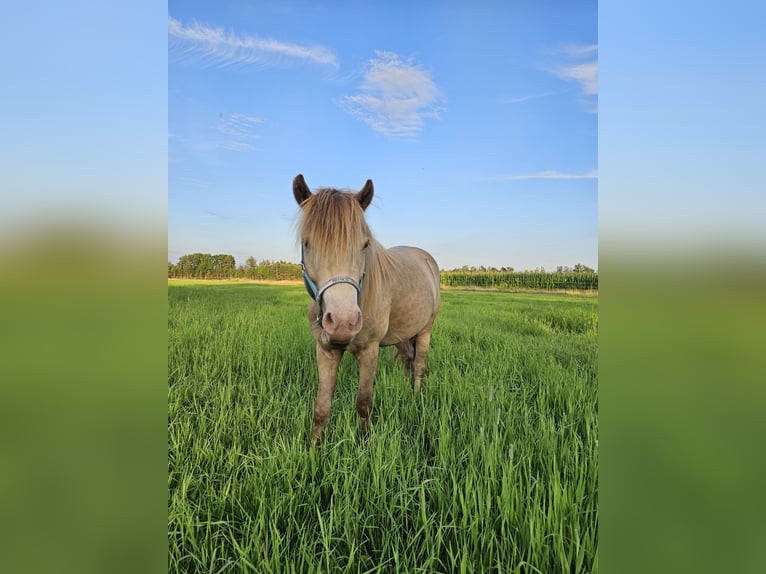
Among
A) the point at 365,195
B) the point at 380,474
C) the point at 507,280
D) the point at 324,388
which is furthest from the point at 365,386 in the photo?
the point at 507,280

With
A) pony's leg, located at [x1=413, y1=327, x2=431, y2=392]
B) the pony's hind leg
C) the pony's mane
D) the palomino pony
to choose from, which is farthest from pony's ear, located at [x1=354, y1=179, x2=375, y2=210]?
the pony's hind leg

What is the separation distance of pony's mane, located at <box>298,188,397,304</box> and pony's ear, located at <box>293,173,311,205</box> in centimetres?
14

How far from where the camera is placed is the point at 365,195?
272cm

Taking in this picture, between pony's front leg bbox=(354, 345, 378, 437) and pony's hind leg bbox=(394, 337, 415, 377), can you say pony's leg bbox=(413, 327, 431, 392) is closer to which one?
pony's hind leg bbox=(394, 337, 415, 377)

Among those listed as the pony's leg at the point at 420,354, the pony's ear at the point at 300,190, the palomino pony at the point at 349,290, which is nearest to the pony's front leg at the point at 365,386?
the palomino pony at the point at 349,290

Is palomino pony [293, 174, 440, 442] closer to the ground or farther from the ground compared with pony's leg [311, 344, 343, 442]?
farther from the ground

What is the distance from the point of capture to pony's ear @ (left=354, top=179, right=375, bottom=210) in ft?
8.73

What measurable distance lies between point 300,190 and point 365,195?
531 millimetres

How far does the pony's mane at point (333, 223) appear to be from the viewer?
2287mm

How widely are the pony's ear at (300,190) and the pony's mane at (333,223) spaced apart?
5.4 inches

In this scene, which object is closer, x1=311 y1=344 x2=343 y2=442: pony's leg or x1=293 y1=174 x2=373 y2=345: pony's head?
x1=293 y1=174 x2=373 y2=345: pony's head

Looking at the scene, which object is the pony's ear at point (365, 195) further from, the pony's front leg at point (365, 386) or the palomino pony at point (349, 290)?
the pony's front leg at point (365, 386)

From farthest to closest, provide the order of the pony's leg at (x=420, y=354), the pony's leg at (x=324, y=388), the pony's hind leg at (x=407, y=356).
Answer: the pony's hind leg at (x=407, y=356) < the pony's leg at (x=420, y=354) < the pony's leg at (x=324, y=388)
